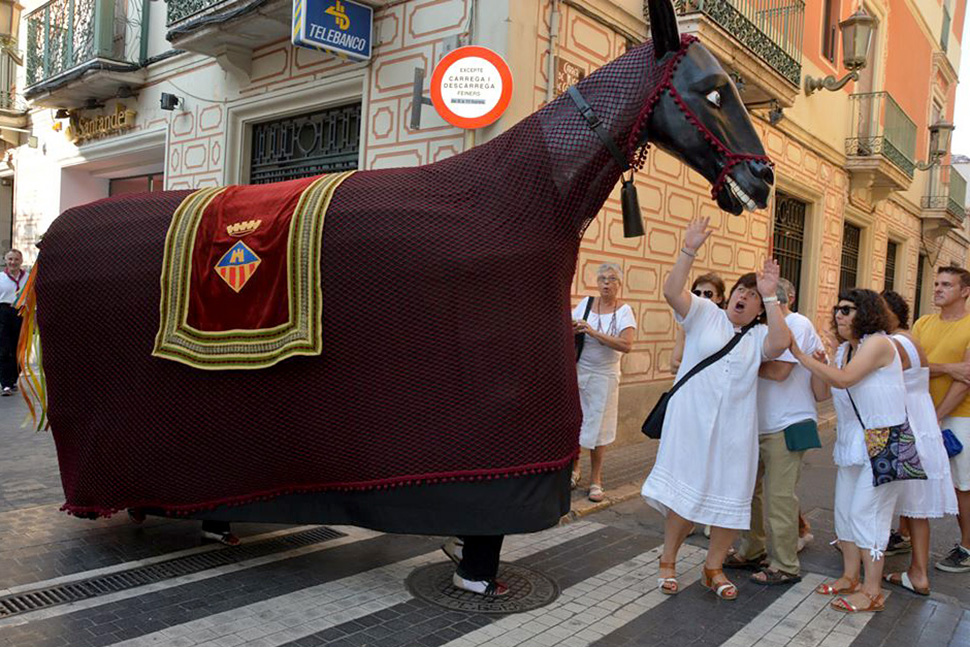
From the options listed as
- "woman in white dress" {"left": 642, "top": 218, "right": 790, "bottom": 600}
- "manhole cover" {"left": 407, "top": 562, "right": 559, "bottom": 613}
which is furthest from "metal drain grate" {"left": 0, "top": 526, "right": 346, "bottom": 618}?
"woman in white dress" {"left": 642, "top": 218, "right": 790, "bottom": 600}

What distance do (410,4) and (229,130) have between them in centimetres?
320

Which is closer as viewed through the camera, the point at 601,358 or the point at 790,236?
the point at 601,358

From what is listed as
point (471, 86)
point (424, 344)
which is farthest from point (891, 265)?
point (424, 344)

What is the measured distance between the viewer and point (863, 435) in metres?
3.95

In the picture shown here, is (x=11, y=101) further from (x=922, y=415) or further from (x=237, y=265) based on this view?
(x=922, y=415)

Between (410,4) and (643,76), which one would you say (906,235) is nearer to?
(410,4)

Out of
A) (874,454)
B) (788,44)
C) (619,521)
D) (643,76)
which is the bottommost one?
(619,521)

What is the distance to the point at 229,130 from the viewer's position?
9.23 metres

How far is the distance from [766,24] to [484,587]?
8809mm

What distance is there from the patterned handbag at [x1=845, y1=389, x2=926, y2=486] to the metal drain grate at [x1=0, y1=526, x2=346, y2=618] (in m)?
3.05

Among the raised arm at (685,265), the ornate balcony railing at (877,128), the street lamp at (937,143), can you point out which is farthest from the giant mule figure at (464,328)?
the street lamp at (937,143)

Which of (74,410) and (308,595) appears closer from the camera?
(308,595)

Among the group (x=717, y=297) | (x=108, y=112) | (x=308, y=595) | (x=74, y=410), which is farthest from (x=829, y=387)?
(x=108, y=112)

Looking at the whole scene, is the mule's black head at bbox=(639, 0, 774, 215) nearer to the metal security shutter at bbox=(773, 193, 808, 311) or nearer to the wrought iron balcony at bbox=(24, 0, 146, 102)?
the metal security shutter at bbox=(773, 193, 808, 311)
